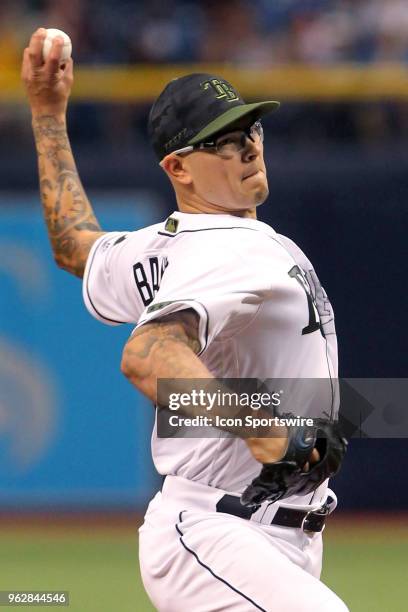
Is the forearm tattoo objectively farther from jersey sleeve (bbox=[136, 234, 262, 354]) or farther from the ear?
the ear

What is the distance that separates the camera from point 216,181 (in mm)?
3566

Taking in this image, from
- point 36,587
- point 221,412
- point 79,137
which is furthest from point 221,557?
point 79,137

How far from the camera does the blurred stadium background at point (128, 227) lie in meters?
8.85

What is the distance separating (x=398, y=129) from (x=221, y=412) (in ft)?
22.8

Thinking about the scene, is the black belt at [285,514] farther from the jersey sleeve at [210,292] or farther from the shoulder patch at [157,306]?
the shoulder patch at [157,306]

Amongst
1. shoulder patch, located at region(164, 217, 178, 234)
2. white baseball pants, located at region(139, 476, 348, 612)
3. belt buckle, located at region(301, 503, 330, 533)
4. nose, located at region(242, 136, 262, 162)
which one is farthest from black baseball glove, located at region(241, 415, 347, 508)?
nose, located at region(242, 136, 262, 162)

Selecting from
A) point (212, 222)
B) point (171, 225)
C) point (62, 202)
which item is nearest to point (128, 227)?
point (62, 202)

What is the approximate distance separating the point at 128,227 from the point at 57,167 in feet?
14.9

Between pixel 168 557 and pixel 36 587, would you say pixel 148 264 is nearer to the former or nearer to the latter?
pixel 168 557

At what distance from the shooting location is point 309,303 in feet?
11.2

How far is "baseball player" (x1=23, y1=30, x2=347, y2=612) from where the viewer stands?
2.99m

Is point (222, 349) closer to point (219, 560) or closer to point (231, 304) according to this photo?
point (231, 304)

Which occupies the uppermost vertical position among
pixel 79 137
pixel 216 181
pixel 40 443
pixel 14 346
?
pixel 216 181

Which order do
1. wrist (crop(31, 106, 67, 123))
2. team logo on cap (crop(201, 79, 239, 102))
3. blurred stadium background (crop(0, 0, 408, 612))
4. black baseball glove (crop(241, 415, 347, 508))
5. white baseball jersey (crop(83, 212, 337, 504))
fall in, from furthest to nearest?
blurred stadium background (crop(0, 0, 408, 612)) < wrist (crop(31, 106, 67, 123)) < team logo on cap (crop(201, 79, 239, 102)) < white baseball jersey (crop(83, 212, 337, 504)) < black baseball glove (crop(241, 415, 347, 508))
